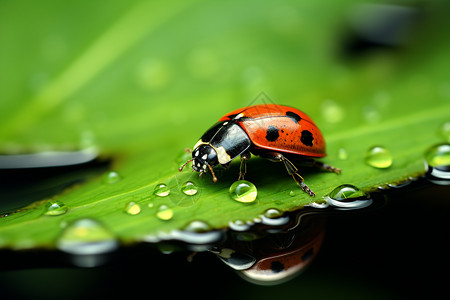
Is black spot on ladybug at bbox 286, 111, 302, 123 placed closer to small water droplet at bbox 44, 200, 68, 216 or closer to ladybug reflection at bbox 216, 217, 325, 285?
ladybug reflection at bbox 216, 217, 325, 285

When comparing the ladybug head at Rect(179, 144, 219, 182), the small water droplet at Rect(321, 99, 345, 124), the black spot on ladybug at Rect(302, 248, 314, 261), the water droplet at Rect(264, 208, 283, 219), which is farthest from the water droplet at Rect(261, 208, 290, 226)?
the small water droplet at Rect(321, 99, 345, 124)

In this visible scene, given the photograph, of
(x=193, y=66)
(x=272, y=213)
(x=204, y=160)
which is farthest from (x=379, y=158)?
(x=193, y=66)

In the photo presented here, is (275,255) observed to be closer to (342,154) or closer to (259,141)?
(259,141)

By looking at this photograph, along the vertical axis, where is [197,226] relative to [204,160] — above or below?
below

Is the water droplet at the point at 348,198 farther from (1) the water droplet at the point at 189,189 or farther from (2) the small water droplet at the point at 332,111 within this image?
(2) the small water droplet at the point at 332,111

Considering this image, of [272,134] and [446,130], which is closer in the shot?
[272,134]

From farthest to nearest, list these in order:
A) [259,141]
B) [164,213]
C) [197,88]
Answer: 1. [197,88]
2. [259,141]
3. [164,213]
